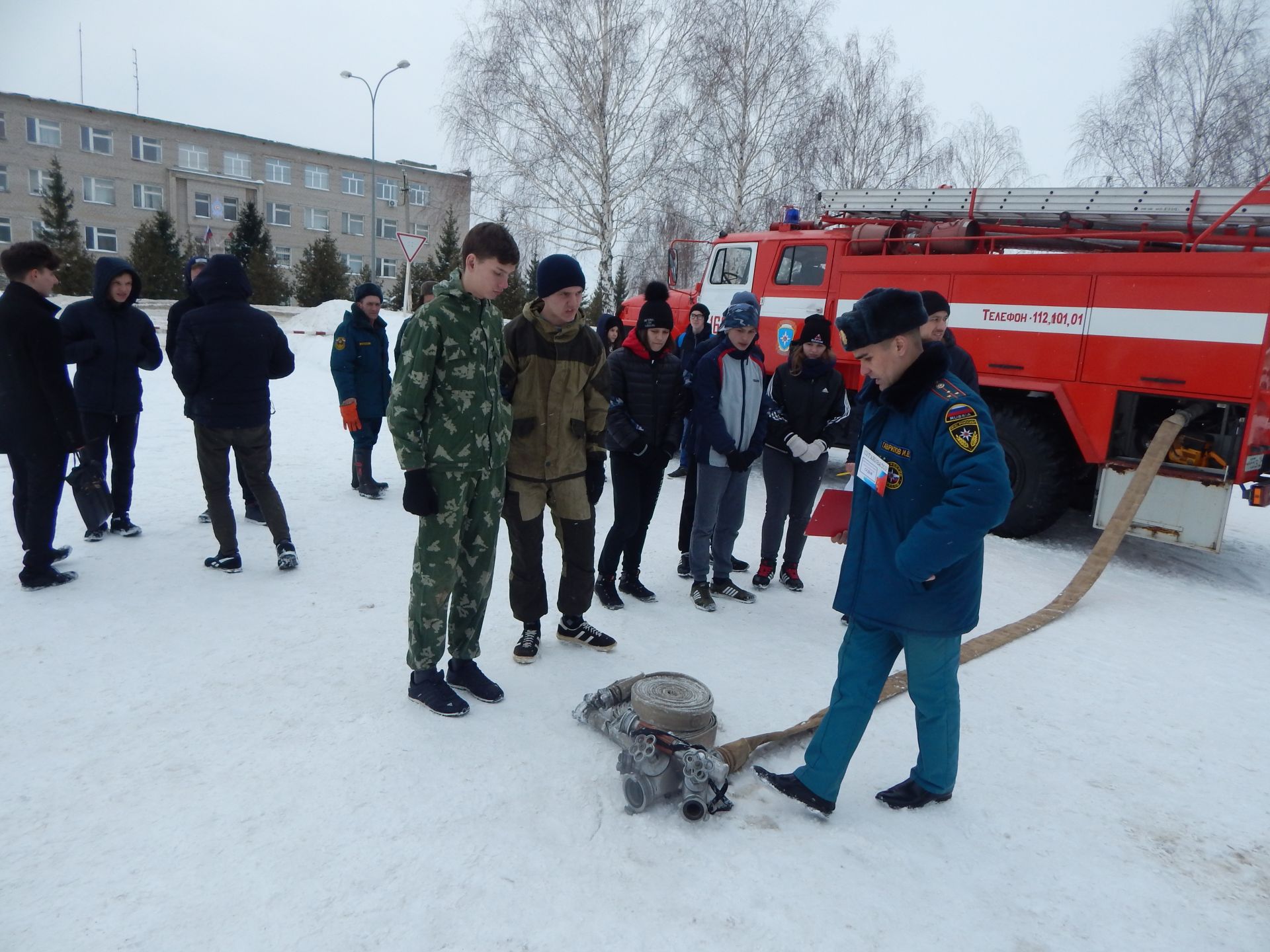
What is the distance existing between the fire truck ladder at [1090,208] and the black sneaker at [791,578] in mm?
3934

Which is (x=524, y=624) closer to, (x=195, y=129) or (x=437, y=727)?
(x=437, y=727)

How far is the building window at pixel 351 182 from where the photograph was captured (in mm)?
44469

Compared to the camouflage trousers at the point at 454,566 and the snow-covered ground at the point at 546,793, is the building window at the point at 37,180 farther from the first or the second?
the camouflage trousers at the point at 454,566

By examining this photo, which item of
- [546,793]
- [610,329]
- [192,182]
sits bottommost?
[546,793]

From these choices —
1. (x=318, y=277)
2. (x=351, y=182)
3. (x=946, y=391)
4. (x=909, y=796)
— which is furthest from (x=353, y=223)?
(x=909, y=796)

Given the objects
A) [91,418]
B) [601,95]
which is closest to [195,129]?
[601,95]

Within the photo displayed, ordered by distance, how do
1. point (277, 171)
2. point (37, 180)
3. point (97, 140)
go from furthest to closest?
1. point (277, 171)
2. point (97, 140)
3. point (37, 180)

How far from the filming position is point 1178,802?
2.88 m

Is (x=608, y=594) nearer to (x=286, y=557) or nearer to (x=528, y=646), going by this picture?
(x=528, y=646)

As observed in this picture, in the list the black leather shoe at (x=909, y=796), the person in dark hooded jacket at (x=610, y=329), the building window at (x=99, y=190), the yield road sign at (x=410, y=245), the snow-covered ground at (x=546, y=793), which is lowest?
the snow-covered ground at (x=546, y=793)

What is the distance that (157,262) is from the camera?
985 inches

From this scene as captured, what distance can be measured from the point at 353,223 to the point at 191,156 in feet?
27.8

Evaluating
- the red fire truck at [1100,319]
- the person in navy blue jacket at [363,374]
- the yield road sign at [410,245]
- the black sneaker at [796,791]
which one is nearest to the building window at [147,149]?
the yield road sign at [410,245]

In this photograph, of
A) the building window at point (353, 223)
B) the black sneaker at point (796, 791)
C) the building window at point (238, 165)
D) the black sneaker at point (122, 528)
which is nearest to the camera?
the black sneaker at point (796, 791)
